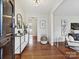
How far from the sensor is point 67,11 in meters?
9.17

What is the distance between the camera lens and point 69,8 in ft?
28.0

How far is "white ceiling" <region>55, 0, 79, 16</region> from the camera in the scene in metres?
7.61

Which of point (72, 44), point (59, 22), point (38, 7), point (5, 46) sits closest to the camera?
point (5, 46)

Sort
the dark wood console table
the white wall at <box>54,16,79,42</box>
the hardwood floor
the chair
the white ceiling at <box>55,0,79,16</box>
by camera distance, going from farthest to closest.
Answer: the white wall at <box>54,16,79,42</box> → the white ceiling at <box>55,0,79,16</box> → the chair → the hardwood floor → the dark wood console table

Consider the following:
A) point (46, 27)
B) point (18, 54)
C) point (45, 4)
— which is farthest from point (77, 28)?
point (18, 54)

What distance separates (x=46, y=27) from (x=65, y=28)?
5.19ft

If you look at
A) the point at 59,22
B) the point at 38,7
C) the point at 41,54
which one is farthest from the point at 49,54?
the point at 59,22

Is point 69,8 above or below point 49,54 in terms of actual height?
above

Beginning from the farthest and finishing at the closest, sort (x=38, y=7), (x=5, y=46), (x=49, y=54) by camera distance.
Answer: (x=38, y=7) → (x=49, y=54) → (x=5, y=46)

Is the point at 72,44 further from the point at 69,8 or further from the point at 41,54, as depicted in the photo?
the point at 69,8

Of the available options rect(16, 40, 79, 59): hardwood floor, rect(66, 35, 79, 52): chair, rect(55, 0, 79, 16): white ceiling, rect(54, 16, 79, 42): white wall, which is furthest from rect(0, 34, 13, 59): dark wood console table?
rect(54, 16, 79, 42): white wall

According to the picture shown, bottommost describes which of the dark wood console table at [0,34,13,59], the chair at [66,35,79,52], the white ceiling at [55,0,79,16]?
the chair at [66,35,79,52]

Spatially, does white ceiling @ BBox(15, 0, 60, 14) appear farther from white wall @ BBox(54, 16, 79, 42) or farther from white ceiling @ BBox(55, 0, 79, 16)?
white wall @ BBox(54, 16, 79, 42)

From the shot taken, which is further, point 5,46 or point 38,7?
point 38,7
